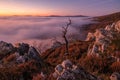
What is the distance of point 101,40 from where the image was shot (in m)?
47.8

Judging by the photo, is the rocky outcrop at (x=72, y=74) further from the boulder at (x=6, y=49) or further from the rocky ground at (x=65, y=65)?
the boulder at (x=6, y=49)

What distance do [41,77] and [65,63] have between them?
74.0 inches

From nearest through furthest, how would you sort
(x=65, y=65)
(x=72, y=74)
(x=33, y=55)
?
(x=72, y=74) < (x=65, y=65) < (x=33, y=55)

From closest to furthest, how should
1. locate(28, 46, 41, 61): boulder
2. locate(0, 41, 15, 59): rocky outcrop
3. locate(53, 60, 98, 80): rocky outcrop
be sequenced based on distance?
locate(53, 60, 98, 80): rocky outcrop, locate(28, 46, 41, 61): boulder, locate(0, 41, 15, 59): rocky outcrop

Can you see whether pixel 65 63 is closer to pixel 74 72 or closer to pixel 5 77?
pixel 74 72

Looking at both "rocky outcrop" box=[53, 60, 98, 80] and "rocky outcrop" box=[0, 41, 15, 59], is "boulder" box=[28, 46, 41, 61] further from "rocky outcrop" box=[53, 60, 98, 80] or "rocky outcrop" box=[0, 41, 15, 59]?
"rocky outcrop" box=[53, 60, 98, 80]

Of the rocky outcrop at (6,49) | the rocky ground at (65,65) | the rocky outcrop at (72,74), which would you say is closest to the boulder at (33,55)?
the rocky ground at (65,65)

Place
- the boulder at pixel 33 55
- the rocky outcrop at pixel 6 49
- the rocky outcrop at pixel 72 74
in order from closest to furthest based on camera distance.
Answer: the rocky outcrop at pixel 72 74 < the boulder at pixel 33 55 < the rocky outcrop at pixel 6 49

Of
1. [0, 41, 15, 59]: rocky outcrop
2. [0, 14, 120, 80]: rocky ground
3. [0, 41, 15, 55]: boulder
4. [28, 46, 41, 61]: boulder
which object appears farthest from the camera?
[0, 41, 15, 55]: boulder

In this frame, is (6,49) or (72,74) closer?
(72,74)

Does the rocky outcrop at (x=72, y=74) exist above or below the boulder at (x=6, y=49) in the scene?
above

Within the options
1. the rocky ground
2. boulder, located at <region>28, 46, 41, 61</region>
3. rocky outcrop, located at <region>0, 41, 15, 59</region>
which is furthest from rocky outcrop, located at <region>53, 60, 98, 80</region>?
rocky outcrop, located at <region>0, 41, 15, 59</region>

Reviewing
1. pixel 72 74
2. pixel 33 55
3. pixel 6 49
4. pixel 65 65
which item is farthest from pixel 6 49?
pixel 72 74

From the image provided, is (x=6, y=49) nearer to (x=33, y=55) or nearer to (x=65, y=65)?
Result: (x=33, y=55)
